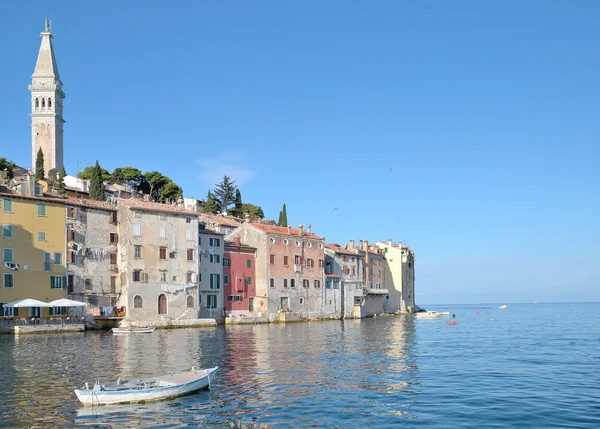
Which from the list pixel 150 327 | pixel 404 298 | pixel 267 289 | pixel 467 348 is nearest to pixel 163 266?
pixel 150 327

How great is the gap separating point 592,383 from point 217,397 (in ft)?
56.6

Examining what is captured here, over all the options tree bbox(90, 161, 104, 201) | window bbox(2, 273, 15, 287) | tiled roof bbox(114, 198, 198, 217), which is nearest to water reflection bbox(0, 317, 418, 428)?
window bbox(2, 273, 15, 287)

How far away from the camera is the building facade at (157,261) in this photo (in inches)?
2522

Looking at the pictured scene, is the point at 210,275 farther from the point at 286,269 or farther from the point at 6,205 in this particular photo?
the point at 6,205

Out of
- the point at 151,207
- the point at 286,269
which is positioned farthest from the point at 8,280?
the point at 286,269

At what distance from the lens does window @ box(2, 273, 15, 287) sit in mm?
56078

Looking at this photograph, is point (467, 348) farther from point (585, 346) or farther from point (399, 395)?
point (399, 395)

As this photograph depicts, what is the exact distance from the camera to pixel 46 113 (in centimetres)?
11106

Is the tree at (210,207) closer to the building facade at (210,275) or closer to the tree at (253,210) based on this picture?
the tree at (253,210)

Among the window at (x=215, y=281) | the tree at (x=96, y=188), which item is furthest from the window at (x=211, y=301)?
the tree at (x=96, y=188)

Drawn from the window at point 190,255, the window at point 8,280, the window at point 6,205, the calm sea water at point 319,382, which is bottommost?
the calm sea water at point 319,382

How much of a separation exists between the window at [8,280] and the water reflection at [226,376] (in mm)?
6308

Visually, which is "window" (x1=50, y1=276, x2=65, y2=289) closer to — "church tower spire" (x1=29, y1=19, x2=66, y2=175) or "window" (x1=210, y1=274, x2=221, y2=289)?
"window" (x1=210, y1=274, x2=221, y2=289)

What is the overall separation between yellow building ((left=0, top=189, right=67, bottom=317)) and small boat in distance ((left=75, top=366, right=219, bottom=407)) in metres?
37.1
